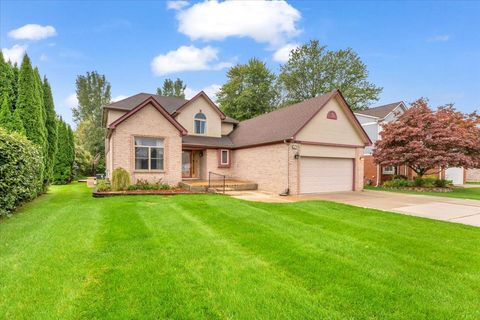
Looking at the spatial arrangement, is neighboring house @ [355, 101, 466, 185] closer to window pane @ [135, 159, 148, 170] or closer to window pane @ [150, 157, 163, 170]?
window pane @ [150, 157, 163, 170]

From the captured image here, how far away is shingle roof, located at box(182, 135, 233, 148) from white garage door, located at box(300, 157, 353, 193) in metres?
6.13

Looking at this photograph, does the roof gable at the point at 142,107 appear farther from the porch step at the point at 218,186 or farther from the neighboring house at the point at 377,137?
the neighboring house at the point at 377,137

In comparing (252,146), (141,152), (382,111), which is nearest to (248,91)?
(382,111)

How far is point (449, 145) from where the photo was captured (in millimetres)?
17812

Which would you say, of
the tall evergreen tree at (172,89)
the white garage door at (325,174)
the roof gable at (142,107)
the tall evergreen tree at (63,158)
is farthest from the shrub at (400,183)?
the tall evergreen tree at (172,89)

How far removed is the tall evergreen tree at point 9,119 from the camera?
1125 centimetres

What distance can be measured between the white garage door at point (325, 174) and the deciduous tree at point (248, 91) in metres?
22.2

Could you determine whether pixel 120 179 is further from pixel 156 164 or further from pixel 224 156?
pixel 224 156

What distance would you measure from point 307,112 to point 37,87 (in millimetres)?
14195

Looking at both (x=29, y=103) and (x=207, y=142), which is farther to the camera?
(x=207, y=142)

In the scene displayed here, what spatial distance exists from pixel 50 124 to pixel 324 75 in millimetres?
37691

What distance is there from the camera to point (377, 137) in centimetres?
2373

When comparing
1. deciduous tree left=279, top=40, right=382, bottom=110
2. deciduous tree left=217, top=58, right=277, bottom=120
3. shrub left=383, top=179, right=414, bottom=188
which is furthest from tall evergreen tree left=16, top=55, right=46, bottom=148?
deciduous tree left=279, top=40, right=382, bottom=110

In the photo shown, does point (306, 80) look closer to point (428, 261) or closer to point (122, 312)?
point (428, 261)
